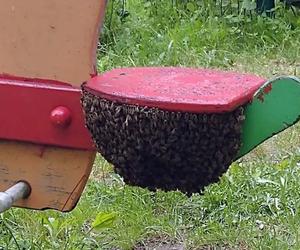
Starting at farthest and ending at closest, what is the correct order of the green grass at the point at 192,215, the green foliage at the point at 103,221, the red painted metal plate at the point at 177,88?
1. the green grass at the point at 192,215
2. the green foliage at the point at 103,221
3. the red painted metal plate at the point at 177,88

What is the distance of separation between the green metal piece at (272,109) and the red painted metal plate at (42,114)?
29 centimetres

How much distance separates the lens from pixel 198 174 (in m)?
1.29

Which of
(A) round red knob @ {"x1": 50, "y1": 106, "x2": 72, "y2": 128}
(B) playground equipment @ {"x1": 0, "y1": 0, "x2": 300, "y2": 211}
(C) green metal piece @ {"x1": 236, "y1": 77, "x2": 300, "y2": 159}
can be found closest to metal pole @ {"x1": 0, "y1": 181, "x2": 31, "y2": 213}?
(B) playground equipment @ {"x1": 0, "y1": 0, "x2": 300, "y2": 211}

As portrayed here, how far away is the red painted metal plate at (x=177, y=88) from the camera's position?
1199 millimetres

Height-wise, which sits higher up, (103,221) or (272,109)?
(272,109)

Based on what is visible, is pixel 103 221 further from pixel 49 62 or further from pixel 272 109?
pixel 272 109

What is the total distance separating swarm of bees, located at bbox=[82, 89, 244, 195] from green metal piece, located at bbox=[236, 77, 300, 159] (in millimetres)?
25

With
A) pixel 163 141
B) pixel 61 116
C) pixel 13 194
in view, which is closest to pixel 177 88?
pixel 163 141

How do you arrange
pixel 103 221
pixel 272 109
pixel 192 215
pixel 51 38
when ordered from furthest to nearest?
pixel 192 215, pixel 103 221, pixel 51 38, pixel 272 109

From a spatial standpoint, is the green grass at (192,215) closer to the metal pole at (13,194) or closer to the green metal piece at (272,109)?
the metal pole at (13,194)

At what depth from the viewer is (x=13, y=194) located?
135 centimetres

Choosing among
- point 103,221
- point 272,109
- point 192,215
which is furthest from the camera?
point 192,215

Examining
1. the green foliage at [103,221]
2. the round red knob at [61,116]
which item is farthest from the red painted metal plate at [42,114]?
the green foliage at [103,221]

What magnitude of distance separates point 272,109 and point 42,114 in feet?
1.35
